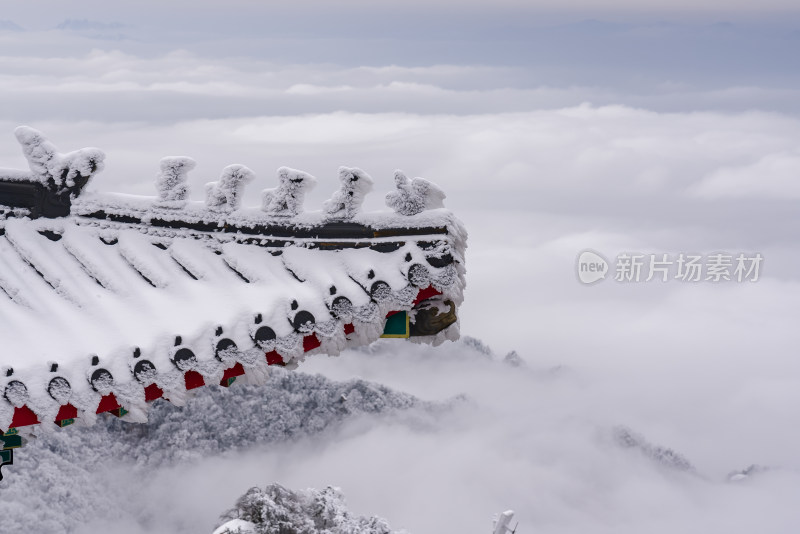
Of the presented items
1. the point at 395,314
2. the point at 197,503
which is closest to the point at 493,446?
the point at 197,503

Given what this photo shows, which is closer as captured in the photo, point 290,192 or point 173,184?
point 290,192

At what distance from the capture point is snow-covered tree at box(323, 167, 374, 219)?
16.1ft

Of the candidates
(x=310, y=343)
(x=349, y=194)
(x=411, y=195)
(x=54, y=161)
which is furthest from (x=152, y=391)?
(x=411, y=195)

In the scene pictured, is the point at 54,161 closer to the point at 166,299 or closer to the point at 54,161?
the point at 54,161

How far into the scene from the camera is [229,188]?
16.9 ft

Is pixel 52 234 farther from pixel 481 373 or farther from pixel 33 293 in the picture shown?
pixel 481 373

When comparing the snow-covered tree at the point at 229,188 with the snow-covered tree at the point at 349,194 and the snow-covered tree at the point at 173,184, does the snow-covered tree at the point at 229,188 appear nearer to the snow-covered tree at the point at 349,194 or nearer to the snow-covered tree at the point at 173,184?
the snow-covered tree at the point at 173,184

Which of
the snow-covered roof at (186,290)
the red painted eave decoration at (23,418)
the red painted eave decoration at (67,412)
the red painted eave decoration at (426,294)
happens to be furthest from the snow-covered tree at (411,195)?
the red painted eave decoration at (23,418)

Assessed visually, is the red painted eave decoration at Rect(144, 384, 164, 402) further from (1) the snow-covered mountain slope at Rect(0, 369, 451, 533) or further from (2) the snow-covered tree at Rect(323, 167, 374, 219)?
(1) the snow-covered mountain slope at Rect(0, 369, 451, 533)

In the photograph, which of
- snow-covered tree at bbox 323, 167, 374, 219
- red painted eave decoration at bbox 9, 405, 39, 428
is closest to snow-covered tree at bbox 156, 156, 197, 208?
snow-covered tree at bbox 323, 167, 374, 219

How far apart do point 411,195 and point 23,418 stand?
2389 millimetres

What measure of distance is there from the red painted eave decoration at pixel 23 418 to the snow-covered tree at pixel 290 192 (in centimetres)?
A: 172

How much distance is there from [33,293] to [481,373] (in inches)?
788

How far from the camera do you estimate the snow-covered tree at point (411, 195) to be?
4965 millimetres
